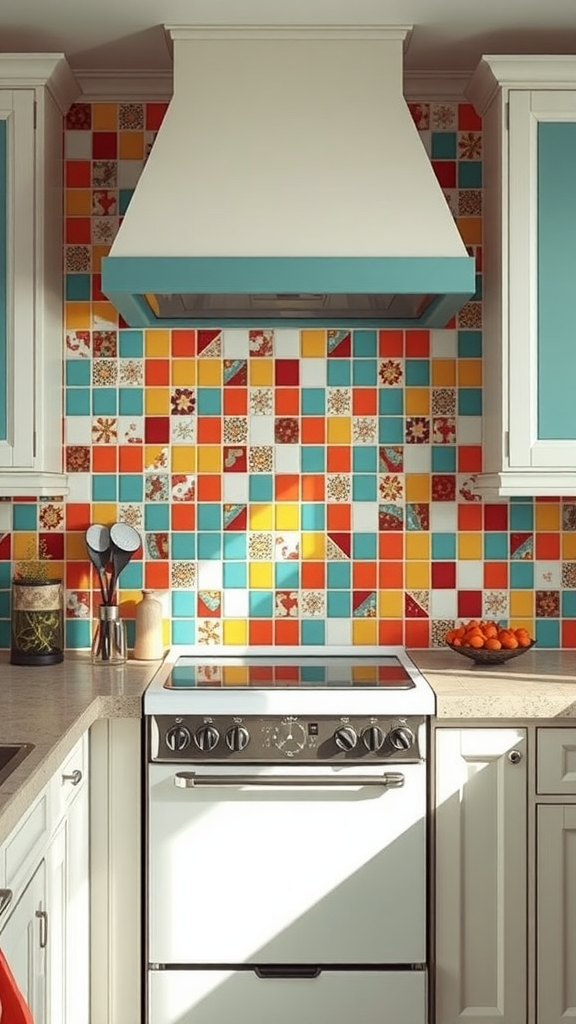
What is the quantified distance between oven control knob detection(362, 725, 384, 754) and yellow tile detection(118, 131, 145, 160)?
5.73 feet

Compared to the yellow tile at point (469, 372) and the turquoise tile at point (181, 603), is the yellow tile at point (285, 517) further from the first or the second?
the yellow tile at point (469, 372)

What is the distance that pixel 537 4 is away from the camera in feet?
9.04

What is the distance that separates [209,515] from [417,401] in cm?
68

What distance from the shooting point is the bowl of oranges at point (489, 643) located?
2.96m

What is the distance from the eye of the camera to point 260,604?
3283 mm

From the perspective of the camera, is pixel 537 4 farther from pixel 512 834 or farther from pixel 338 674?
pixel 512 834

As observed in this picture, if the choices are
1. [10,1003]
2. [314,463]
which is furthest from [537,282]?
[10,1003]

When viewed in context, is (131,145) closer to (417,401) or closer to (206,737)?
(417,401)

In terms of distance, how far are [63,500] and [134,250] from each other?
0.86 metres

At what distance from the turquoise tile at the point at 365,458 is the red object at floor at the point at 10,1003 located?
2.01 meters

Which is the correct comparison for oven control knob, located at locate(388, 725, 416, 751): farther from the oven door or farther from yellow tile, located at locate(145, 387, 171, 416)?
yellow tile, located at locate(145, 387, 171, 416)

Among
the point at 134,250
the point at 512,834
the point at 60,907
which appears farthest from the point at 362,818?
the point at 134,250

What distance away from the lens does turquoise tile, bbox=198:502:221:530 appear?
10.8ft

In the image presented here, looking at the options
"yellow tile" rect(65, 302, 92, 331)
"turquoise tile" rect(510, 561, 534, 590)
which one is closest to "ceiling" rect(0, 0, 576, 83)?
"yellow tile" rect(65, 302, 92, 331)
